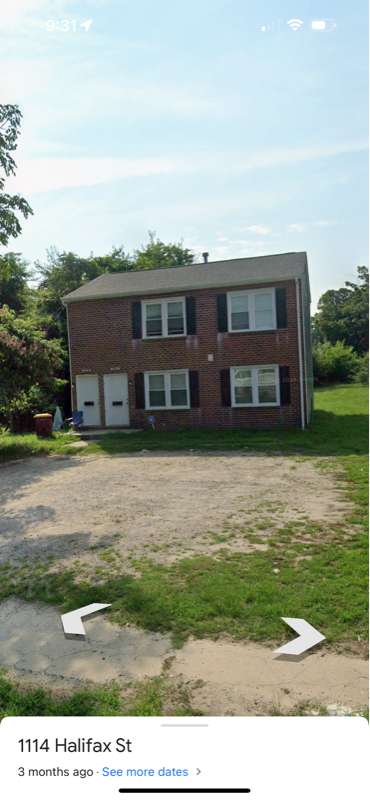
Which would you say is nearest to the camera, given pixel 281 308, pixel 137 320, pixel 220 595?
pixel 220 595

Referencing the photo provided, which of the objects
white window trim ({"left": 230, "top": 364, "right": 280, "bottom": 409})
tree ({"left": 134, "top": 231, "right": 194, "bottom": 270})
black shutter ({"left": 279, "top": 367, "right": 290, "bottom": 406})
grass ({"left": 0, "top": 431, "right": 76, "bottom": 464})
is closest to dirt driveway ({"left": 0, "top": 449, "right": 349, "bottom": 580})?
grass ({"left": 0, "top": 431, "right": 76, "bottom": 464})

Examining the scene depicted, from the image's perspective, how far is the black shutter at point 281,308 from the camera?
15.7 metres

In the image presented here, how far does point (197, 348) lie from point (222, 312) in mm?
1324

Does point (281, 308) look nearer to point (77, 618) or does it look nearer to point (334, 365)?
point (77, 618)

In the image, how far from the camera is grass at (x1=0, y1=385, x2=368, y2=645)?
3.36 meters

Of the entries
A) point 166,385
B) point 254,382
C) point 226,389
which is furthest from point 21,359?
point 254,382

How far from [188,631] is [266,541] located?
2.07 meters

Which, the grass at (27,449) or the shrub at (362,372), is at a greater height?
the shrub at (362,372)

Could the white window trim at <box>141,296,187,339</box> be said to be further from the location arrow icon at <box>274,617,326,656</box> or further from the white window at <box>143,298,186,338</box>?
the location arrow icon at <box>274,617,326,656</box>

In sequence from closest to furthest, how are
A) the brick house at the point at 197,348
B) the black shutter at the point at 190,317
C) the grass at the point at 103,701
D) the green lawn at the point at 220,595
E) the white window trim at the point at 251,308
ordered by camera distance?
the grass at the point at 103,701, the green lawn at the point at 220,595, the brick house at the point at 197,348, the white window trim at the point at 251,308, the black shutter at the point at 190,317

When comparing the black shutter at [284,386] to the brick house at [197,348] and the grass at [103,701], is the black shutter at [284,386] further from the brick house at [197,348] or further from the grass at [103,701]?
the grass at [103,701]

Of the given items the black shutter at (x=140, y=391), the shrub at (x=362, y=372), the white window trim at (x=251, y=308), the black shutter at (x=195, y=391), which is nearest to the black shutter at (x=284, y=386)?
the white window trim at (x=251, y=308)

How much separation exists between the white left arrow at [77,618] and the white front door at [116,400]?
1367 centimetres

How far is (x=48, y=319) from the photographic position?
23.3 meters
